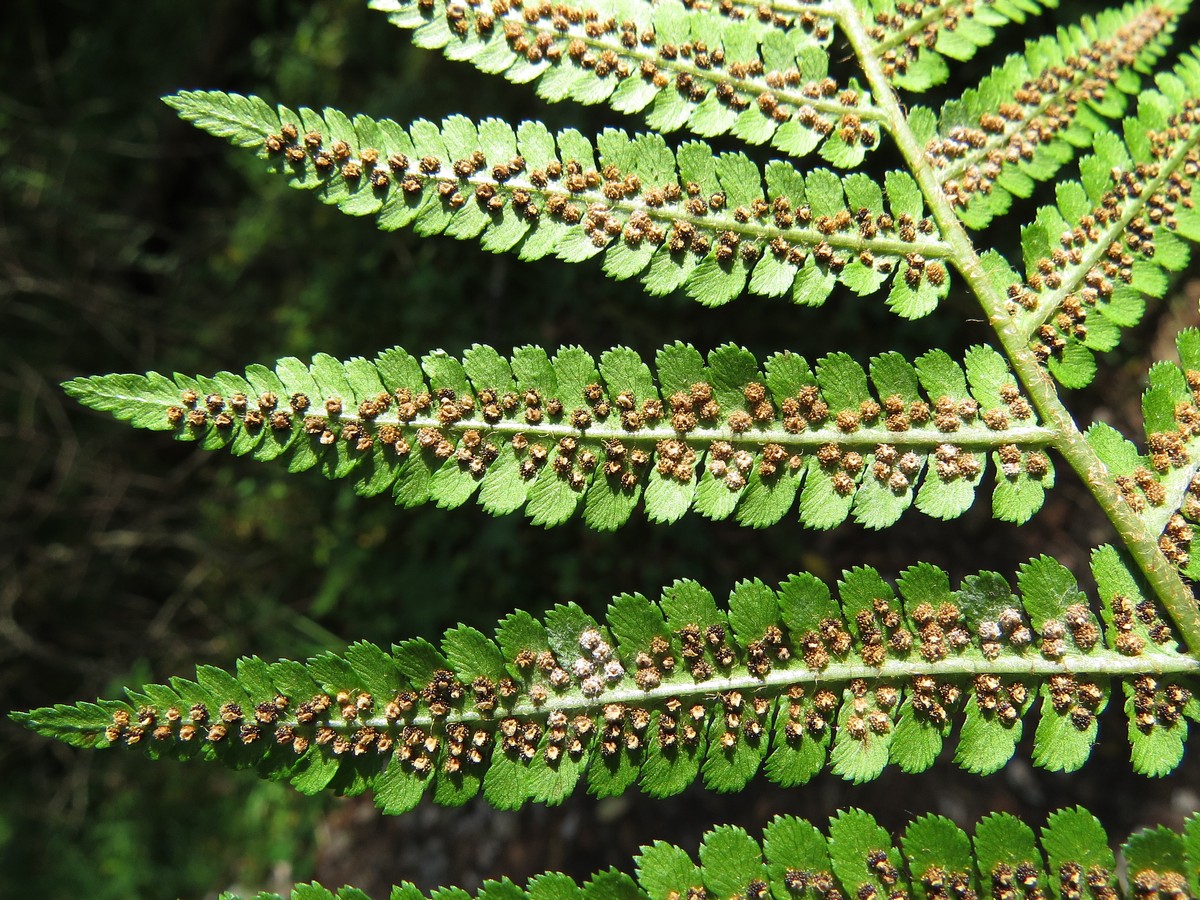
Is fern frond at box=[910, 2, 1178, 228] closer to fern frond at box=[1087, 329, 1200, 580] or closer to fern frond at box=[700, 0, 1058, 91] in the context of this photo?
fern frond at box=[700, 0, 1058, 91]

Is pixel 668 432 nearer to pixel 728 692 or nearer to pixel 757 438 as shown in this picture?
pixel 757 438

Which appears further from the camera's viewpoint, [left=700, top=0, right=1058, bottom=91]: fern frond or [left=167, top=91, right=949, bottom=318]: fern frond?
[left=700, top=0, right=1058, bottom=91]: fern frond

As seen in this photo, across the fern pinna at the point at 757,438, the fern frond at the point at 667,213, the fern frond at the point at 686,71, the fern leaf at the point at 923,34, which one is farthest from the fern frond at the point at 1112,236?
the fern frond at the point at 686,71

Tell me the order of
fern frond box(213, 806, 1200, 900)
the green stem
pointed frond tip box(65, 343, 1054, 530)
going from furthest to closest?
pointed frond tip box(65, 343, 1054, 530) < the green stem < fern frond box(213, 806, 1200, 900)

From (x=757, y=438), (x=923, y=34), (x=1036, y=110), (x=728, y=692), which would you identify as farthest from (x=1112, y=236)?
(x=728, y=692)

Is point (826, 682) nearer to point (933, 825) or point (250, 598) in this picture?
point (933, 825)

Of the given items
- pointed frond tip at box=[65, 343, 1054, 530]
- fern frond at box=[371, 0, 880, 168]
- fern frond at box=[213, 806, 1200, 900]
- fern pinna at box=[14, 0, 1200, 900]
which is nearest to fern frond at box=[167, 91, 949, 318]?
fern pinna at box=[14, 0, 1200, 900]
